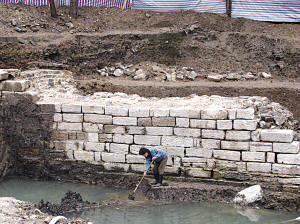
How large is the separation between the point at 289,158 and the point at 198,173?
221cm

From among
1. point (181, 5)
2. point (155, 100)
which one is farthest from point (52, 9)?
point (155, 100)

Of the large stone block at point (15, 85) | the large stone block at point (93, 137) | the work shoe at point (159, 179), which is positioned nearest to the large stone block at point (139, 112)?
the large stone block at point (93, 137)

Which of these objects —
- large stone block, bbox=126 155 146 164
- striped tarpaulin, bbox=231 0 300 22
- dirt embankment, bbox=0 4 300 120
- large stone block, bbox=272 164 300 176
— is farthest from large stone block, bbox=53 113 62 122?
striped tarpaulin, bbox=231 0 300 22

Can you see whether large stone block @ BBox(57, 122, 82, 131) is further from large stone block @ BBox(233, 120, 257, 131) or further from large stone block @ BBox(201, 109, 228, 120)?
large stone block @ BBox(233, 120, 257, 131)

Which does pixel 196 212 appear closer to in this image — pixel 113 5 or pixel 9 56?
pixel 9 56

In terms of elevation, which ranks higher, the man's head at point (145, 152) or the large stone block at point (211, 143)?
the large stone block at point (211, 143)

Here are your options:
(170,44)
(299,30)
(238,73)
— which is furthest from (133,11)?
(299,30)

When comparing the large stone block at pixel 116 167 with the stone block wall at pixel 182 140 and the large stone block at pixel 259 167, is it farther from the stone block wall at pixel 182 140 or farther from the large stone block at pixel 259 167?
the large stone block at pixel 259 167

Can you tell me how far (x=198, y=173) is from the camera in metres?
7.93

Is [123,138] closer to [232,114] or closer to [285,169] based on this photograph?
[232,114]

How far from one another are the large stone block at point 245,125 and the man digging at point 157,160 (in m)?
1.90

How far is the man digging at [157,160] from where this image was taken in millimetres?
7418

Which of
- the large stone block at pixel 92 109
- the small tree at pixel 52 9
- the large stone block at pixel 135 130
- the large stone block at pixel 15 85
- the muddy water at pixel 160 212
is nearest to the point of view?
the muddy water at pixel 160 212

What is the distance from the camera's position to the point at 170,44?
16.5 meters
